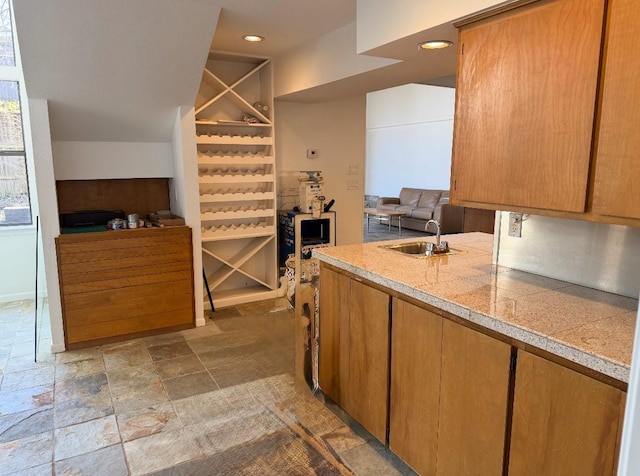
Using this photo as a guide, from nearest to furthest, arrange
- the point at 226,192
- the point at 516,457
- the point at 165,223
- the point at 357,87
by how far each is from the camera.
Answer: the point at 516,457
the point at 165,223
the point at 357,87
the point at 226,192

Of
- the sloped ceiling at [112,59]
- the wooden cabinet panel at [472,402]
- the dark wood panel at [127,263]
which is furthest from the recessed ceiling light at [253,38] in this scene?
the wooden cabinet panel at [472,402]

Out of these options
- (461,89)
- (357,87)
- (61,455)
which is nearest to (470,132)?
(461,89)

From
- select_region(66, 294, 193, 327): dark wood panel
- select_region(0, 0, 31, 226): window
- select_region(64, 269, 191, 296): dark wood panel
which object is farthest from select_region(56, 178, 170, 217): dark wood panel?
select_region(0, 0, 31, 226): window

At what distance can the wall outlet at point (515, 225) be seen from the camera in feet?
7.55

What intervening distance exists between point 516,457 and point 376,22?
216cm

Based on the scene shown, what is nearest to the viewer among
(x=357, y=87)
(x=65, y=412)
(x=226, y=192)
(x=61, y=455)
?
(x=61, y=455)

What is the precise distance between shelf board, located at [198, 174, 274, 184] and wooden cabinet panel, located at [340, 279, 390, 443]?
248cm

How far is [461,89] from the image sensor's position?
6.97 feet

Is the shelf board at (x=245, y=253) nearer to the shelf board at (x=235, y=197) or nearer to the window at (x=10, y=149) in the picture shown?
the shelf board at (x=235, y=197)

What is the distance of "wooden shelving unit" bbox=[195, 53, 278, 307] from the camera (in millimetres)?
4484

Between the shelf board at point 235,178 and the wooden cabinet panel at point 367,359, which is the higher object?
the shelf board at point 235,178

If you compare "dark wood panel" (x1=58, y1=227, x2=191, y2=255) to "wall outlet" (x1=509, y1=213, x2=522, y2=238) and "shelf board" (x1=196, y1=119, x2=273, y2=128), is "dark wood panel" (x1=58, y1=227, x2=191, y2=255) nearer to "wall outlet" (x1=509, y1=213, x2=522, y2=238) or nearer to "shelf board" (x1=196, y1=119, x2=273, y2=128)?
"shelf board" (x1=196, y1=119, x2=273, y2=128)

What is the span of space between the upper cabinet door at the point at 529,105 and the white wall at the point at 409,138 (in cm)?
737

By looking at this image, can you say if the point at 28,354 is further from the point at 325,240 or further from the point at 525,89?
the point at 525,89
